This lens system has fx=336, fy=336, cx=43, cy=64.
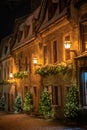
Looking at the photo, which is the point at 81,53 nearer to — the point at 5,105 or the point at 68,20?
the point at 68,20

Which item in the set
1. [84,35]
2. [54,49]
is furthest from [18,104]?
[84,35]

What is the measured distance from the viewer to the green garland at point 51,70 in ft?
74.2

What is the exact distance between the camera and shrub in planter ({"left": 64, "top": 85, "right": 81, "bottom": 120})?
19906 millimetres

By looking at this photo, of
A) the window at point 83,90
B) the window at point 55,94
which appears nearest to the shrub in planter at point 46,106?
the window at point 55,94

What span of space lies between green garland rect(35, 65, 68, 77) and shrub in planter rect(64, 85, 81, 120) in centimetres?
240

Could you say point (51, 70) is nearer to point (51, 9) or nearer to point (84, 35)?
point (84, 35)

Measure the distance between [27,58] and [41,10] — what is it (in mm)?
5916

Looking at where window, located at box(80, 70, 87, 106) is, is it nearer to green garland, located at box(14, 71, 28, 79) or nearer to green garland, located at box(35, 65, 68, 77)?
green garland, located at box(35, 65, 68, 77)

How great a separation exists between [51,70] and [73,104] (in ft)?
16.4

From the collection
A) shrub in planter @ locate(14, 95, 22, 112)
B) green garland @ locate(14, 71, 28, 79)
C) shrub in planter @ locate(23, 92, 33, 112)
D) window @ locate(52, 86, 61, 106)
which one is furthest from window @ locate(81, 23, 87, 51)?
shrub in planter @ locate(14, 95, 22, 112)

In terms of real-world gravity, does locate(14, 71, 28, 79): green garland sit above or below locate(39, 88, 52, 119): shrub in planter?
above

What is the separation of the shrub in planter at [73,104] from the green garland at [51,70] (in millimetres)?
2396

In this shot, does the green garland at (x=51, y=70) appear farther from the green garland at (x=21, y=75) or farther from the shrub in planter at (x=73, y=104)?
the green garland at (x=21, y=75)

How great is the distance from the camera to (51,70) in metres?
24.5
